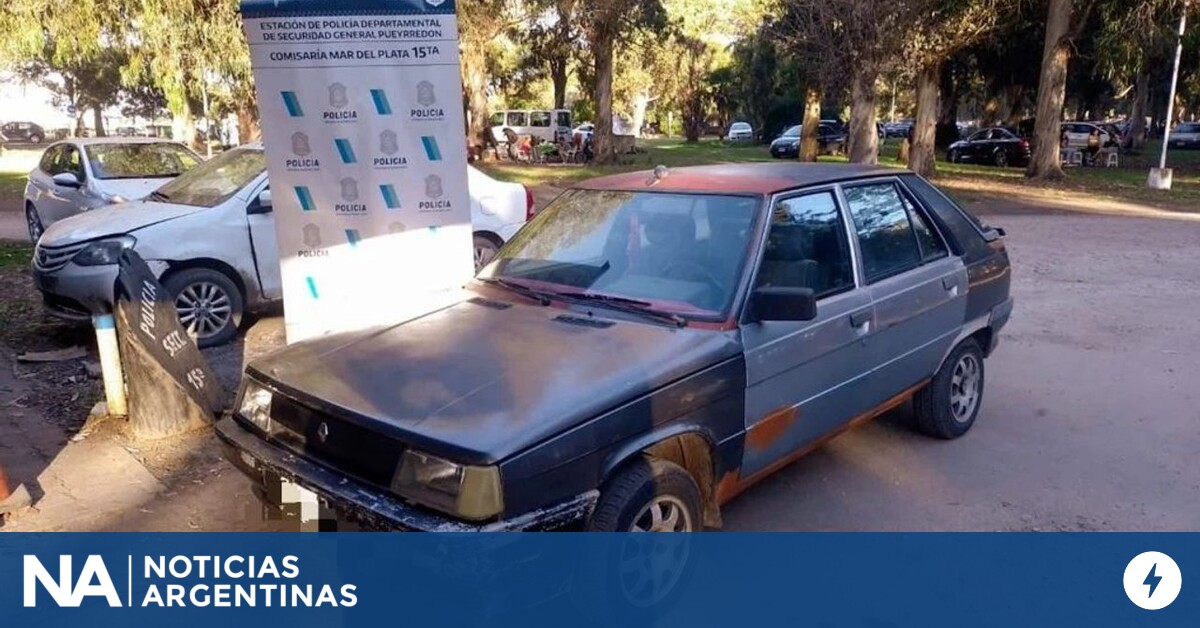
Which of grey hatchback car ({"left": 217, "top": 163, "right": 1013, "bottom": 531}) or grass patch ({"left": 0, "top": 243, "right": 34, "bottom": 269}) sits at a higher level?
grey hatchback car ({"left": 217, "top": 163, "right": 1013, "bottom": 531})

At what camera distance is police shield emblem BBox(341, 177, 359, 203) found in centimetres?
519

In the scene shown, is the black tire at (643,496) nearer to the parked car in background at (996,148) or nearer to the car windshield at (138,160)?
the car windshield at (138,160)

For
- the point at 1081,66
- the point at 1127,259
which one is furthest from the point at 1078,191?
the point at 1081,66

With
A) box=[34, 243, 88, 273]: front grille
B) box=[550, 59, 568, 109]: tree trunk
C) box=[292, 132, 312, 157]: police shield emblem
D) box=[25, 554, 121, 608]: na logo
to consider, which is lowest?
box=[25, 554, 121, 608]: na logo

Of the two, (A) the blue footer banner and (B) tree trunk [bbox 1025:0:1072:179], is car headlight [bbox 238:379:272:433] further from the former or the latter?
(B) tree trunk [bbox 1025:0:1072:179]

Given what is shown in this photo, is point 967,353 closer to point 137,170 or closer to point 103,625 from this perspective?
point 103,625

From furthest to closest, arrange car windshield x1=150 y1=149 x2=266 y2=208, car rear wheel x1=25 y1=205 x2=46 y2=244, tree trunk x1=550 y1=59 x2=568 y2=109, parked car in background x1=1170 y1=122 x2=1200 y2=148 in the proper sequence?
parked car in background x1=1170 y1=122 x2=1200 y2=148 < tree trunk x1=550 y1=59 x2=568 y2=109 < car rear wheel x1=25 y1=205 x2=46 y2=244 < car windshield x1=150 y1=149 x2=266 y2=208

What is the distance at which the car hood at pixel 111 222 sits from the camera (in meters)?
6.87

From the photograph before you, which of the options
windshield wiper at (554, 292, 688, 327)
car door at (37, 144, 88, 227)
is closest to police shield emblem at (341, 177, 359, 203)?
windshield wiper at (554, 292, 688, 327)

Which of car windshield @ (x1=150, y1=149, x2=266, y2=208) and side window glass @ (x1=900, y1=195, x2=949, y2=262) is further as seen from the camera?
car windshield @ (x1=150, y1=149, x2=266, y2=208)

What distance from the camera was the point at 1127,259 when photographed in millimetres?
11508

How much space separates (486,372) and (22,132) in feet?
198

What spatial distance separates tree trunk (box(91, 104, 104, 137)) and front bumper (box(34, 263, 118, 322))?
59.4 metres

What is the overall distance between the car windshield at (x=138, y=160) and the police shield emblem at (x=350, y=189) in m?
6.55
